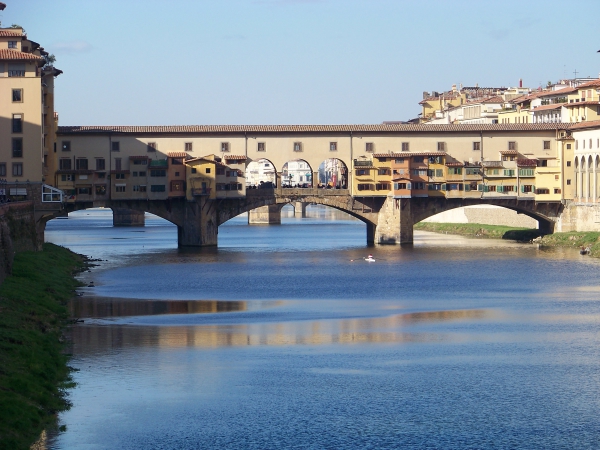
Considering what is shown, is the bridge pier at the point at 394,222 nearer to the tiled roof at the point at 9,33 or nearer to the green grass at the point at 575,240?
the green grass at the point at 575,240

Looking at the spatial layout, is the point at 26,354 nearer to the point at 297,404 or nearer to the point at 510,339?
the point at 297,404

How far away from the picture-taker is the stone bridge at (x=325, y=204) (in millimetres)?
87000

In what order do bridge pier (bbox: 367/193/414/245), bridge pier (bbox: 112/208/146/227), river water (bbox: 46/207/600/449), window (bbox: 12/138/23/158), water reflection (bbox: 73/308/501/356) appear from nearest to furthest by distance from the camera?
river water (bbox: 46/207/600/449) < water reflection (bbox: 73/308/501/356) < window (bbox: 12/138/23/158) < bridge pier (bbox: 367/193/414/245) < bridge pier (bbox: 112/208/146/227)

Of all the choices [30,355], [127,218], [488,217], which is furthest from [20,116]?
[127,218]

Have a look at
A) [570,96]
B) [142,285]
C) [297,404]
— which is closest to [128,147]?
[142,285]

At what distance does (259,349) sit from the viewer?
125 feet

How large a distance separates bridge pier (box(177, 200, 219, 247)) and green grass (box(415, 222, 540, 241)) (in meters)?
25.7

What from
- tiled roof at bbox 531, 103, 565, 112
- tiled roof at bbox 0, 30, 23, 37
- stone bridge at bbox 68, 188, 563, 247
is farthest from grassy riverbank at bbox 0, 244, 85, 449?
tiled roof at bbox 531, 103, 565, 112

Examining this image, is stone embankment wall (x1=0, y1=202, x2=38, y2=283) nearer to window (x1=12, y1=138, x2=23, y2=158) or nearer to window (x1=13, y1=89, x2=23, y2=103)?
window (x1=12, y1=138, x2=23, y2=158)

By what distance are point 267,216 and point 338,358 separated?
11420 centimetres

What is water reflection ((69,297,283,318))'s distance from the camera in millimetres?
47250

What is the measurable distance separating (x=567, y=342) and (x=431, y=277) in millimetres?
24255

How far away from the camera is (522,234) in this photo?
94062 mm

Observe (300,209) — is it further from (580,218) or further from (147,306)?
(147,306)
